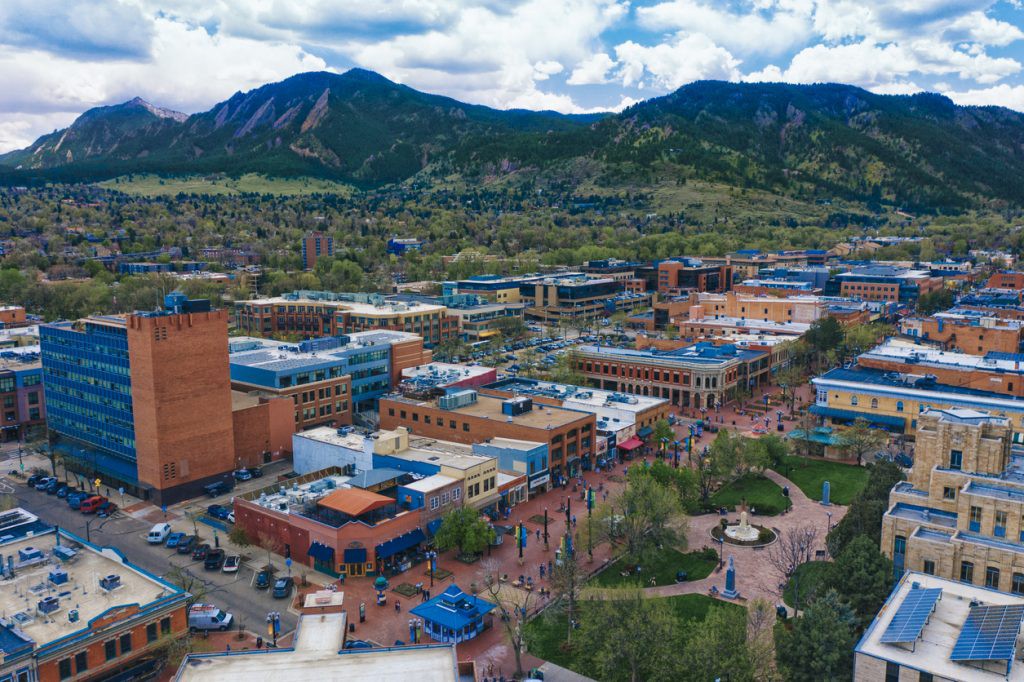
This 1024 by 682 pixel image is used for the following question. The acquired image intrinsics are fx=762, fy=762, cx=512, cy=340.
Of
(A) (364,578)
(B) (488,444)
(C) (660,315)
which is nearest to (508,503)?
(B) (488,444)

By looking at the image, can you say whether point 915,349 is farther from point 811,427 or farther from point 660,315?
point 660,315

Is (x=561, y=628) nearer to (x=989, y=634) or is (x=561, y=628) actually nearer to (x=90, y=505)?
(x=989, y=634)

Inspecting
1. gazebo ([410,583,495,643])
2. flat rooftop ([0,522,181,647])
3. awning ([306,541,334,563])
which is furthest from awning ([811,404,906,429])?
flat rooftop ([0,522,181,647])

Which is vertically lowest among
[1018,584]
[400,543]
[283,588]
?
[283,588]

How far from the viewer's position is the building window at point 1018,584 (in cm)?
4166

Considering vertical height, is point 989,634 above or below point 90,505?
above

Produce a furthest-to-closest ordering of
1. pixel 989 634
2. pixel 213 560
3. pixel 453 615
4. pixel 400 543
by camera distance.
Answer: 1. pixel 400 543
2. pixel 213 560
3. pixel 453 615
4. pixel 989 634

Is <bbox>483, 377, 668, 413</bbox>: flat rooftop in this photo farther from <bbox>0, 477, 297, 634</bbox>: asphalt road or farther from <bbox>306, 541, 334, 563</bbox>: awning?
<bbox>0, 477, 297, 634</bbox>: asphalt road

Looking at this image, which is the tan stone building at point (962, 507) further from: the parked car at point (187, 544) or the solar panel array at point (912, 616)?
the parked car at point (187, 544)

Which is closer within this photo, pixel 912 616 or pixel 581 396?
pixel 912 616

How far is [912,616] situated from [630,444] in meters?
45.8

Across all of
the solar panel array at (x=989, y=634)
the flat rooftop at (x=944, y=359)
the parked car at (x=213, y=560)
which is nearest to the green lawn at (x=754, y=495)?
the solar panel array at (x=989, y=634)

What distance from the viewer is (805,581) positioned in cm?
5012

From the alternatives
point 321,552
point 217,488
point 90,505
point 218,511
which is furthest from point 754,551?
point 90,505
